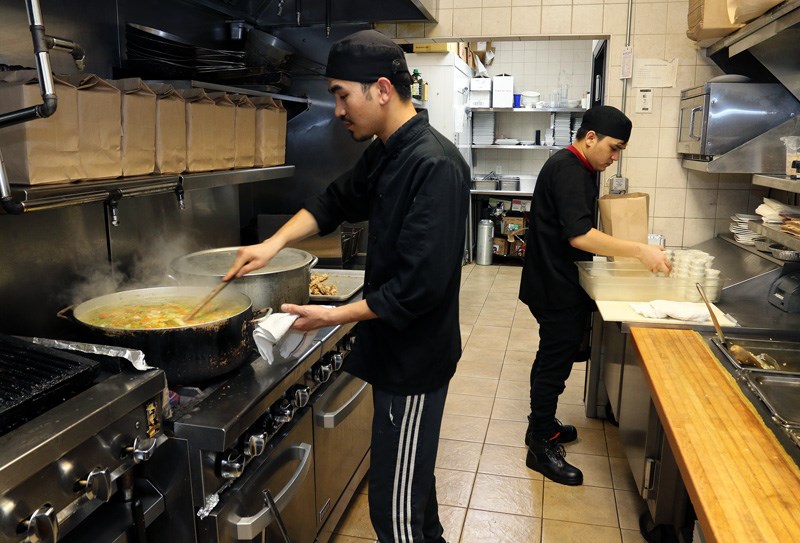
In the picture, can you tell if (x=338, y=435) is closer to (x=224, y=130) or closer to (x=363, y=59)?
(x=224, y=130)

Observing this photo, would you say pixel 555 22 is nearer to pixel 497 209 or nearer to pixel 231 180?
pixel 231 180

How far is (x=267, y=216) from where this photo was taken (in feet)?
10.6

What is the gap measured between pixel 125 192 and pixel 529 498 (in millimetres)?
2106

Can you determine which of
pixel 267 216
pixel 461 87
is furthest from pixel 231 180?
pixel 461 87

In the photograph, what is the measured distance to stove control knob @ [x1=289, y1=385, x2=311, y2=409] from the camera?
2.04m

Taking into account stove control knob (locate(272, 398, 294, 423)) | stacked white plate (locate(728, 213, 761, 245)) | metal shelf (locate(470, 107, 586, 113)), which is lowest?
stove control knob (locate(272, 398, 294, 423))

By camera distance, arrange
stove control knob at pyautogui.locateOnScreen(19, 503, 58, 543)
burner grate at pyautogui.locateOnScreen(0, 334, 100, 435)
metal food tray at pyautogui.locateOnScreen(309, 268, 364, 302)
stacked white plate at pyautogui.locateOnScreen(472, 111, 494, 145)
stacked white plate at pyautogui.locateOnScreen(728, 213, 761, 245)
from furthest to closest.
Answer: stacked white plate at pyautogui.locateOnScreen(472, 111, 494, 145)
stacked white plate at pyautogui.locateOnScreen(728, 213, 761, 245)
metal food tray at pyautogui.locateOnScreen(309, 268, 364, 302)
burner grate at pyautogui.locateOnScreen(0, 334, 100, 435)
stove control knob at pyautogui.locateOnScreen(19, 503, 58, 543)

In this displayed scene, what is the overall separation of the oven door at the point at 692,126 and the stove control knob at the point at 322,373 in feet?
7.80

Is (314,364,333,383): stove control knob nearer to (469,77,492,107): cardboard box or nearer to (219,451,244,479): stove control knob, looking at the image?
(219,451,244,479): stove control knob

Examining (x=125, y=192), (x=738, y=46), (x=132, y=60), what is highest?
(x=738, y=46)

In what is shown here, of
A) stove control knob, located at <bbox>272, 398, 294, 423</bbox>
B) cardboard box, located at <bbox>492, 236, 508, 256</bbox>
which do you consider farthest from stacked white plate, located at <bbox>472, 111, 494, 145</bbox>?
stove control knob, located at <bbox>272, 398, 294, 423</bbox>

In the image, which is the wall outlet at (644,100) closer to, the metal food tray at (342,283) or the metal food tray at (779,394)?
the metal food tray at (342,283)

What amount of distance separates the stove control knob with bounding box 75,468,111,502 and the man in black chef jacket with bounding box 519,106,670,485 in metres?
2.05

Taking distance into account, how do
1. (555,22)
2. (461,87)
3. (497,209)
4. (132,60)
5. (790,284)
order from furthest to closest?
(497,209) < (461,87) < (555,22) < (790,284) < (132,60)
